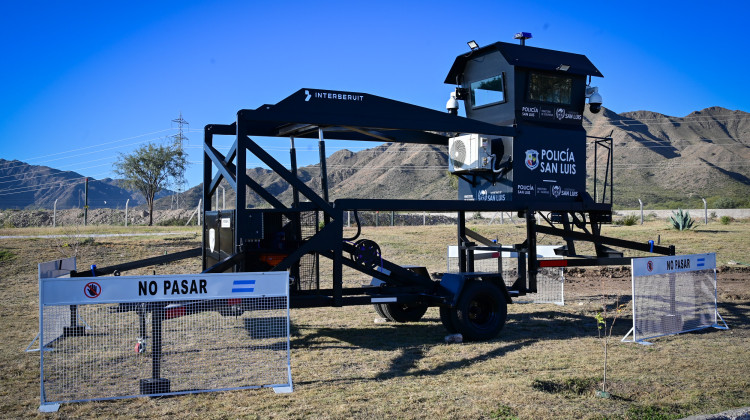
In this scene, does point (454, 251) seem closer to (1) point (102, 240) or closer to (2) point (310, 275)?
(2) point (310, 275)

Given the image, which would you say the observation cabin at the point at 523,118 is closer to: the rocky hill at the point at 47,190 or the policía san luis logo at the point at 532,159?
the policía san luis logo at the point at 532,159

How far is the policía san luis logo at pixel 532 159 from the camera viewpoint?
10337 mm

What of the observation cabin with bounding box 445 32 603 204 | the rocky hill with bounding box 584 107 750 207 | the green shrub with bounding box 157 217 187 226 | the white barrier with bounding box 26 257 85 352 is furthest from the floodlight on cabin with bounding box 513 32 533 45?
the rocky hill with bounding box 584 107 750 207

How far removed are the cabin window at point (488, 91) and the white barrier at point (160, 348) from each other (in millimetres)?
5439

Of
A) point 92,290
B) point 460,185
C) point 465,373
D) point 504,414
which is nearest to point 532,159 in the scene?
point 460,185

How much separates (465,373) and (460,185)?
5.20m

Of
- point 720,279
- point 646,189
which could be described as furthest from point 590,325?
point 646,189

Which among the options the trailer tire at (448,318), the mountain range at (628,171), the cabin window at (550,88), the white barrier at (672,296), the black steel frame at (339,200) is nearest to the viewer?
the black steel frame at (339,200)

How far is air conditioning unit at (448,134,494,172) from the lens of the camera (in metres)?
10.3

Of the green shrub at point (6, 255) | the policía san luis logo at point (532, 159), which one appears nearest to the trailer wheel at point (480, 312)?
the policía san luis logo at point (532, 159)

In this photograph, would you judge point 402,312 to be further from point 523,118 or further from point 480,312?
point 523,118

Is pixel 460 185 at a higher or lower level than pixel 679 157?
lower

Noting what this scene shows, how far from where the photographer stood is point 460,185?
11680 millimetres

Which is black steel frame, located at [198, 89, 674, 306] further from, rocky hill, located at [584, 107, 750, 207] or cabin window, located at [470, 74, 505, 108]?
rocky hill, located at [584, 107, 750, 207]
